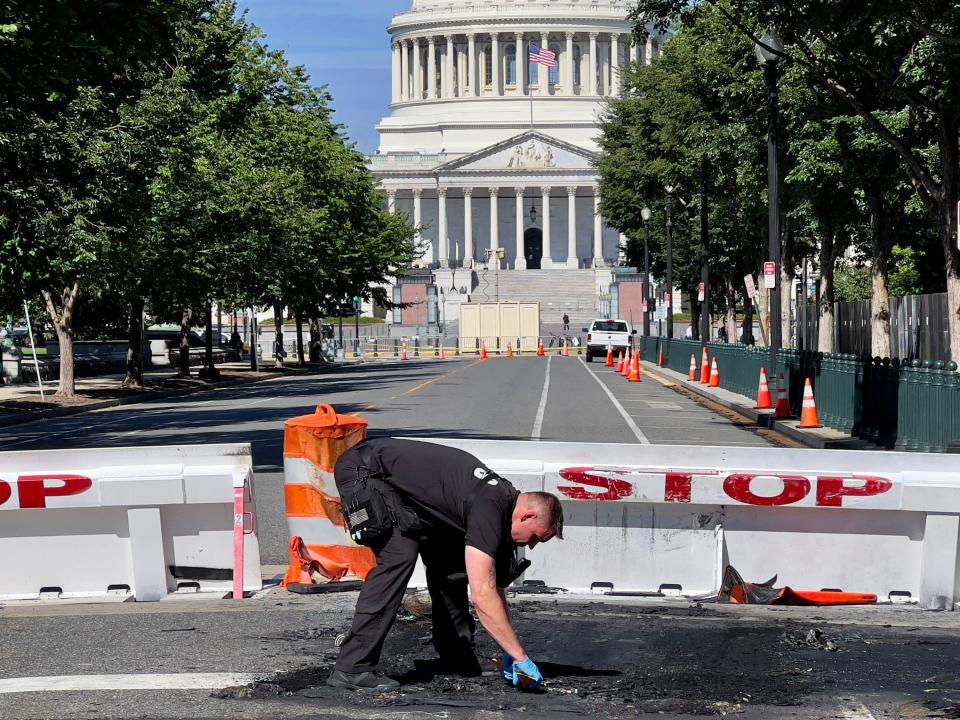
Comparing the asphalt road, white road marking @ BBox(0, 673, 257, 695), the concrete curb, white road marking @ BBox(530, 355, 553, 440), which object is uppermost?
white road marking @ BBox(0, 673, 257, 695)

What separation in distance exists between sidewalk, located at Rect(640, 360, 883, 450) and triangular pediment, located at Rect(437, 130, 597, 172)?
108 m

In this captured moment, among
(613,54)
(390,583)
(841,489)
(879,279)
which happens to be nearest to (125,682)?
(390,583)

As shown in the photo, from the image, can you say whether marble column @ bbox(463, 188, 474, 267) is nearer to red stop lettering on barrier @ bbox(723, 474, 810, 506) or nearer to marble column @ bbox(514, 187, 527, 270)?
marble column @ bbox(514, 187, 527, 270)

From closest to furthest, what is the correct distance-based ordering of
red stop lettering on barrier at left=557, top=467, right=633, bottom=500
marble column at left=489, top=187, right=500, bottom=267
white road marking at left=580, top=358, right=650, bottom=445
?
1. red stop lettering on barrier at left=557, top=467, right=633, bottom=500
2. white road marking at left=580, top=358, right=650, bottom=445
3. marble column at left=489, top=187, right=500, bottom=267

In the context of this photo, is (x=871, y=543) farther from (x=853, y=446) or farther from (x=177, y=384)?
(x=177, y=384)

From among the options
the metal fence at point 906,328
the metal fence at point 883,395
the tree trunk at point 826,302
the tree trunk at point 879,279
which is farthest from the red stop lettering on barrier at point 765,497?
the tree trunk at point 826,302

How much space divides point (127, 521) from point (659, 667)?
376 centimetres

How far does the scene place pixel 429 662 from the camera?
775 centimetres

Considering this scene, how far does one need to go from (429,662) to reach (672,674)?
1.19m

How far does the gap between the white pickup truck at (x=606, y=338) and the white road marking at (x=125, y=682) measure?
6091 centimetres

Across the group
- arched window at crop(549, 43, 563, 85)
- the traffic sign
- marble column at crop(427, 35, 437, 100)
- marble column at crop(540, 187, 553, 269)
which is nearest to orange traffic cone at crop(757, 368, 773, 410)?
the traffic sign

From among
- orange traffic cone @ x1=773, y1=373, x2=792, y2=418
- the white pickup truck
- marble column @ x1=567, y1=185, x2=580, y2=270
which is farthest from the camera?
marble column @ x1=567, y1=185, x2=580, y2=270

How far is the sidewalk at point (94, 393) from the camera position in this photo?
3338cm

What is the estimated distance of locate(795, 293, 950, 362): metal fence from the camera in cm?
3192
